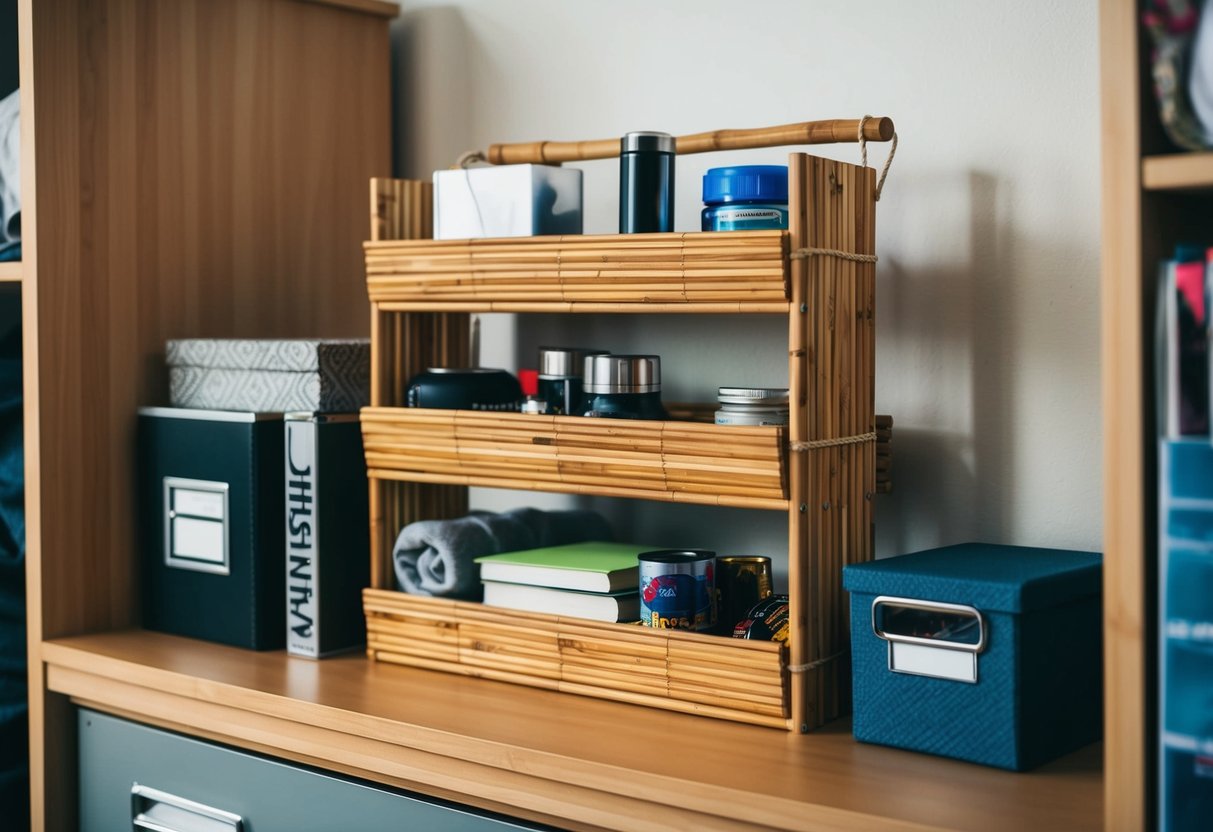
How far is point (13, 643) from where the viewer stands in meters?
1.38

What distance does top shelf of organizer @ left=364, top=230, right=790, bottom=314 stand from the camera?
3.34 feet

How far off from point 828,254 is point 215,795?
751 millimetres

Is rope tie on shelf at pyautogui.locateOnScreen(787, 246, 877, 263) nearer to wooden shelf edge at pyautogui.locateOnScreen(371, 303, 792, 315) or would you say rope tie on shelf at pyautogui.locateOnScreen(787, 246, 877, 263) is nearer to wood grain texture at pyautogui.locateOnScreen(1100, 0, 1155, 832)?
wooden shelf edge at pyautogui.locateOnScreen(371, 303, 792, 315)

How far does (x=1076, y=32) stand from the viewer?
3.61 ft

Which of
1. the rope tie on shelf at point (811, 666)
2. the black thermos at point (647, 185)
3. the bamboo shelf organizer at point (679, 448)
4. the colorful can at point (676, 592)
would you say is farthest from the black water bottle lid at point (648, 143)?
the rope tie on shelf at point (811, 666)

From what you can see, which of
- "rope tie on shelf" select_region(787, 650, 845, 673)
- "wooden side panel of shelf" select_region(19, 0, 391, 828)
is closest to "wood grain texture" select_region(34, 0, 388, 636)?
"wooden side panel of shelf" select_region(19, 0, 391, 828)

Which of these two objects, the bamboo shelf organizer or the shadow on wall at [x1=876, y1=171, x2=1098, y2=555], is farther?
the shadow on wall at [x1=876, y1=171, x2=1098, y2=555]

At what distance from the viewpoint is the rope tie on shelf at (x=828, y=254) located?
100 cm

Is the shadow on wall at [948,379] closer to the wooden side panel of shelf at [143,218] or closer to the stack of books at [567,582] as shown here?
the stack of books at [567,582]

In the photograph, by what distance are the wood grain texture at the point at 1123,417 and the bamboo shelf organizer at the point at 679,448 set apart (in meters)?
0.28

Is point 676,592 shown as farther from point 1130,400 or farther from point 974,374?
point 1130,400

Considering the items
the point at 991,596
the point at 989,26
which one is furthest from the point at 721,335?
the point at 991,596

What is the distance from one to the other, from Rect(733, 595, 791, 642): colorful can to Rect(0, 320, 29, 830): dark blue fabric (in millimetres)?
797

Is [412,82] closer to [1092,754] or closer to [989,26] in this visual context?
[989,26]
